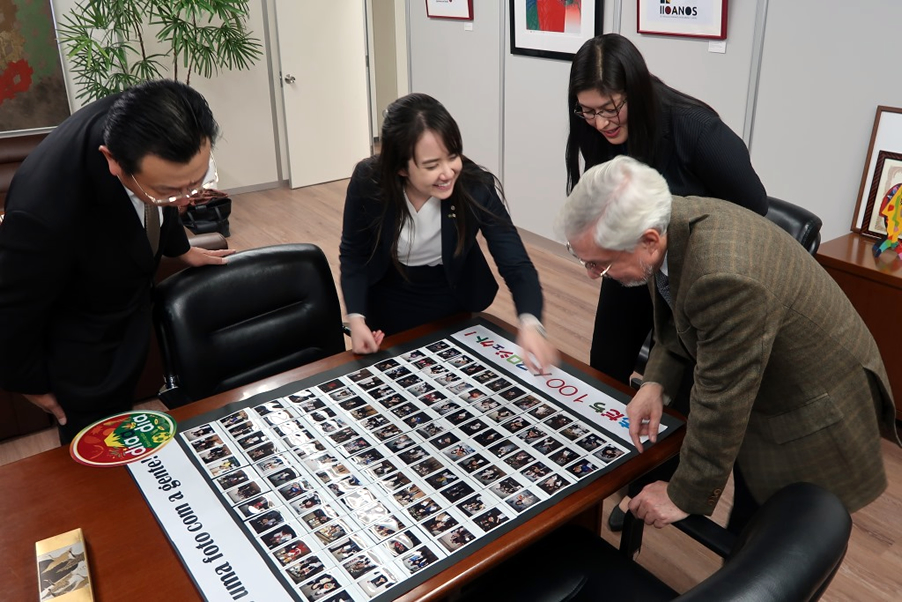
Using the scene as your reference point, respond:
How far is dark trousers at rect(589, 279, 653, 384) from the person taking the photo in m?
2.37

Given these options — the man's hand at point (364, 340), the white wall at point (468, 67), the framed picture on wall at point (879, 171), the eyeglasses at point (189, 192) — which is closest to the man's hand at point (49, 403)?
the eyeglasses at point (189, 192)

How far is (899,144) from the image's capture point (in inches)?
113

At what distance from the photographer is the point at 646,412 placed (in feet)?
5.30

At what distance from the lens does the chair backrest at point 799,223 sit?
84.7 inches

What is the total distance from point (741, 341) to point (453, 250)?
0.97m

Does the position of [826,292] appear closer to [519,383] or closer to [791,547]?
[791,547]

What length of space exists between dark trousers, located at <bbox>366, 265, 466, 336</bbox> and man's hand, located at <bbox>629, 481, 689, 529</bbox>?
34.0 inches

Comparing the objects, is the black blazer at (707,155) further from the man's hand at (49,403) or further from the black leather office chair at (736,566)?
the man's hand at (49,403)

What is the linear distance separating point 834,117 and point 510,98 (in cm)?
212

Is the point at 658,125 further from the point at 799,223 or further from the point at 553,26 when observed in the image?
the point at 553,26

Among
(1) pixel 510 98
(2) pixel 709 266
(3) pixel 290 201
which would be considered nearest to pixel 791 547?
(2) pixel 709 266

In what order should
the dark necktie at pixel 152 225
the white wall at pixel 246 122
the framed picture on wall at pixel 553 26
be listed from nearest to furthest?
1. the dark necktie at pixel 152 225
2. the framed picture on wall at pixel 553 26
3. the white wall at pixel 246 122

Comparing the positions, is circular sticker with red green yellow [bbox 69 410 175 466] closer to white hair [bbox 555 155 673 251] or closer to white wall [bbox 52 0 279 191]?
white hair [bbox 555 155 673 251]

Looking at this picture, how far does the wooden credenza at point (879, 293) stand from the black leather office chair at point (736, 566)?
1.73 m
